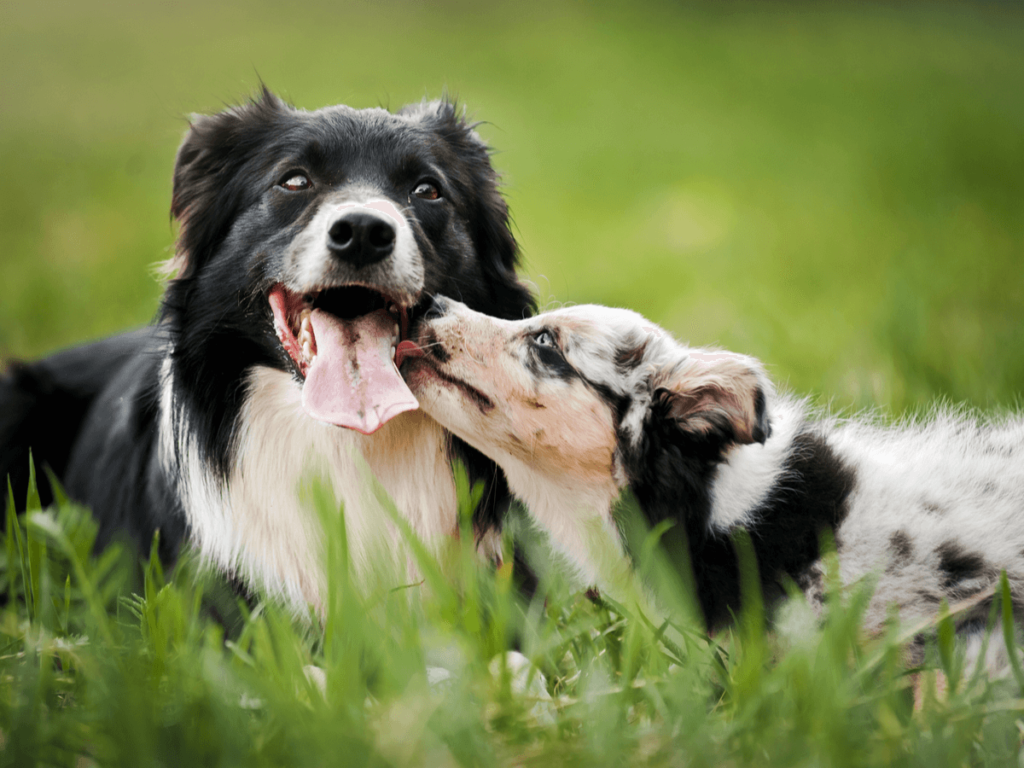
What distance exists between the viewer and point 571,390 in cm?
250

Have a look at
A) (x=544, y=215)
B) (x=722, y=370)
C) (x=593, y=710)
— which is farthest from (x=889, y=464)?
(x=544, y=215)

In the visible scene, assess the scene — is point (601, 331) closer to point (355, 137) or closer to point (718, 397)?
point (718, 397)

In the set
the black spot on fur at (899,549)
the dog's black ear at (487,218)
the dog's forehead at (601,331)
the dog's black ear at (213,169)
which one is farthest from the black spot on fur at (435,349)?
the black spot on fur at (899,549)

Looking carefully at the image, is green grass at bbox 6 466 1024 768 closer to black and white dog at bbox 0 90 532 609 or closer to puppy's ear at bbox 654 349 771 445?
puppy's ear at bbox 654 349 771 445

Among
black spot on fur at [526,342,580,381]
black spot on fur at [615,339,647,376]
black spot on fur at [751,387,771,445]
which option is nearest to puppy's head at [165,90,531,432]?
black spot on fur at [526,342,580,381]

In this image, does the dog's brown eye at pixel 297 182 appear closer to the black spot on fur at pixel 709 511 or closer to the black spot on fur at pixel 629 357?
the black spot on fur at pixel 629 357

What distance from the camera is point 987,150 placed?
9820 millimetres

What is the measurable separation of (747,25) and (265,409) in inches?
722

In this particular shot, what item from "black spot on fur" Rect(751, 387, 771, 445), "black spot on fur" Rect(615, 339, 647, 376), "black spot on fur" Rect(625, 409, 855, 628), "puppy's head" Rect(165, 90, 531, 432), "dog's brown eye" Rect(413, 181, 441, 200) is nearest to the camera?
"black spot on fur" Rect(751, 387, 771, 445)

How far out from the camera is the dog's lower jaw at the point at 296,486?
2.71m

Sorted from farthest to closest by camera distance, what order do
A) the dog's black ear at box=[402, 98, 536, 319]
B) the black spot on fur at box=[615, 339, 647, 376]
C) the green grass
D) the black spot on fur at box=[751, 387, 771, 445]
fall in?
the dog's black ear at box=[402, 98, 536, 319] < the black spot on fur at box=[615, 339, 647, 376] < the black spot on fur at box=[751, 387, 771, 445] < the green grass

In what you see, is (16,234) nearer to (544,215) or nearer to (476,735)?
(544,215)

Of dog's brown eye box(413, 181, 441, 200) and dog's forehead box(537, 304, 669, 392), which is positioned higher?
dog's brown eye box(413, 181, 441, 200)

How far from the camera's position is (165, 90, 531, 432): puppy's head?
96.3 inches
